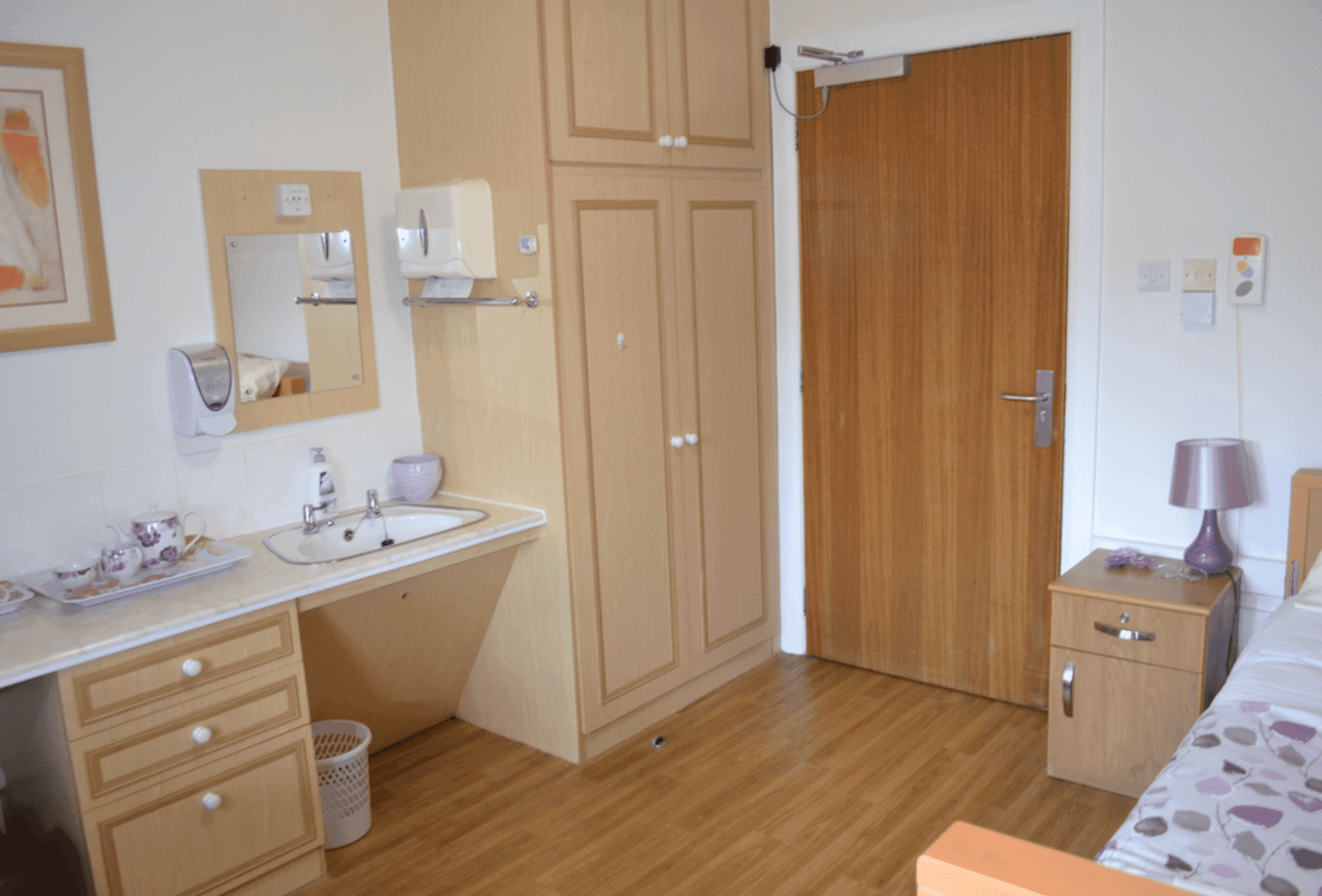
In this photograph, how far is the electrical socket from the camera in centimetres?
273

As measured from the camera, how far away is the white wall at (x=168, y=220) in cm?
240

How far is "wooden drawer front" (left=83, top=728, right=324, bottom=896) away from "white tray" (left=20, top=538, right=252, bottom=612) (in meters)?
0.41

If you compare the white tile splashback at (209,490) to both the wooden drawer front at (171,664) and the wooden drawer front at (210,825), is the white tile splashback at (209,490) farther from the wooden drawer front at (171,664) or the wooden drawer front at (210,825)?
the wooden drawer front at (210,825)

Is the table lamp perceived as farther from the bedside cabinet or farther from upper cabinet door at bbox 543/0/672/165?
upper cabinet door at bbox 543/0/672/165

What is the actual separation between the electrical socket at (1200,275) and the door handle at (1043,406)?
0.43 meters

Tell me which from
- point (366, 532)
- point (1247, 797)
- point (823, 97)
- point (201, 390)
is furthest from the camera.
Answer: point (823, 97)

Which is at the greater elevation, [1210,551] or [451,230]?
[451,230]

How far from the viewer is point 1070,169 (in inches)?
116

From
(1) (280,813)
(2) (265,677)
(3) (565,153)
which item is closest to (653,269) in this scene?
(3) (565,153)

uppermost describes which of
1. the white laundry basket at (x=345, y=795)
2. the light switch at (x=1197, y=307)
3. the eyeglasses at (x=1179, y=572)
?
the light switch at (x=1197, y=307)

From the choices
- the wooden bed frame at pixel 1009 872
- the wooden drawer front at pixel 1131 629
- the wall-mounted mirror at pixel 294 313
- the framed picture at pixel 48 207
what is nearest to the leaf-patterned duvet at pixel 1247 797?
the wooden bed frame at pixel 1009 872

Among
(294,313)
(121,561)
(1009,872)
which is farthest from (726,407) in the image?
(1009,872)

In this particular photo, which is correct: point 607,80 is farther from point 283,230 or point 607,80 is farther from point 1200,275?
point 1200,275

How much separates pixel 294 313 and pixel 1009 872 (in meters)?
2.27
